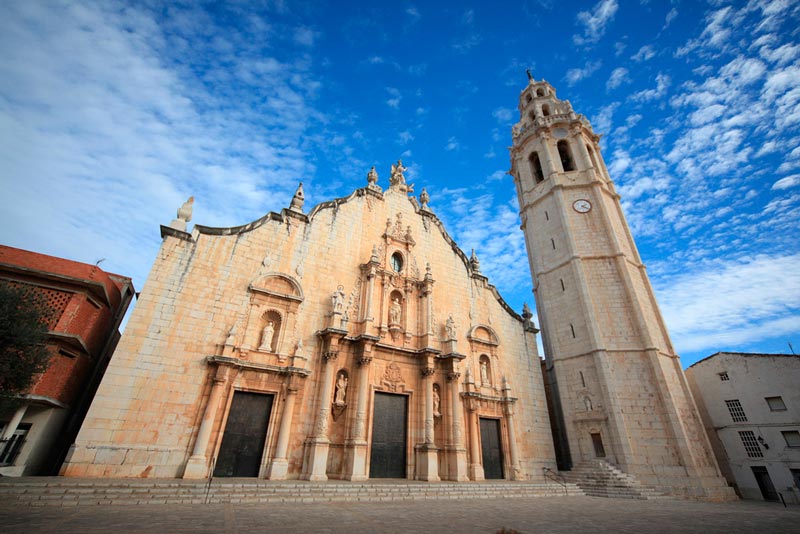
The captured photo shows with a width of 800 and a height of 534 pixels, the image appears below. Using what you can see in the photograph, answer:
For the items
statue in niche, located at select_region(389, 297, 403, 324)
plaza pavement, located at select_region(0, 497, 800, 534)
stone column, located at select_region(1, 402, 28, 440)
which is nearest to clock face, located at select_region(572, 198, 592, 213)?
statue in niche, located at select_region(389, 297, 403, 324)

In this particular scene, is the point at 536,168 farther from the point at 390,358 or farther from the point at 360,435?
the point at 360,435

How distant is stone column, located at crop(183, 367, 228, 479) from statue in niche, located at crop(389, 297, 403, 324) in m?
6.98

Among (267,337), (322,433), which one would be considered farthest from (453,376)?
(267,337)

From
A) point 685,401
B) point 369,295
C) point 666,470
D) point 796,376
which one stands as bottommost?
point 666,470

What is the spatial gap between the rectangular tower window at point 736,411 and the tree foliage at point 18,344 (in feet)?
103

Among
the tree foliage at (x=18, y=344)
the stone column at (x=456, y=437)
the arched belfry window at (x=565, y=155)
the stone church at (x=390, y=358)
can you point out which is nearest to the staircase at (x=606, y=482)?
the stone church at (x=390, y=358)

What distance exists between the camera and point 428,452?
1366 cm

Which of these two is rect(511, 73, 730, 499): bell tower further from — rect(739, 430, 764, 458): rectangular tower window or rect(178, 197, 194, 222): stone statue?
rect(178, 197, 194, 222): stone statue

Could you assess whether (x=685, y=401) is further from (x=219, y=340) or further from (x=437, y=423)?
(x=219, y=340)

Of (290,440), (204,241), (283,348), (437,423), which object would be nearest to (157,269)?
(204,241)

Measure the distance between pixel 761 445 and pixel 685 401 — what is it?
869 centimetres

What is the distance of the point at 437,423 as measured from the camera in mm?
15016

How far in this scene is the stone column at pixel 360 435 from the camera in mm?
12188

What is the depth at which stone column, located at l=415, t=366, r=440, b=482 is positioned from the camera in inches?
528
